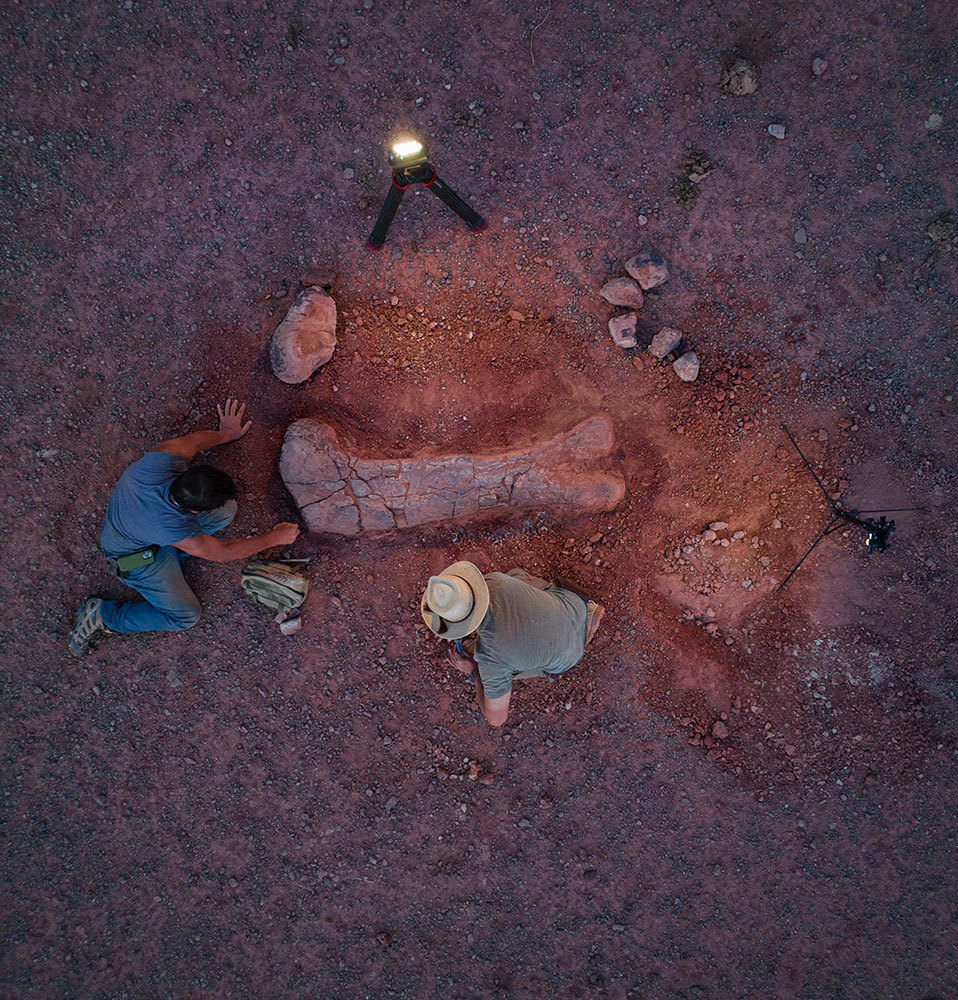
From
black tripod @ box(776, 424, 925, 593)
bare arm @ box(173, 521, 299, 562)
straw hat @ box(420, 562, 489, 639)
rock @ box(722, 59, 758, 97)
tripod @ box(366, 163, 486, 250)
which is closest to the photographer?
straw hat @ box(420, 562, 489, 639)

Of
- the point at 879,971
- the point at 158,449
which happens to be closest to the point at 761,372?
the point at 158,449

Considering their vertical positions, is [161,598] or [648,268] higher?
[648,268]

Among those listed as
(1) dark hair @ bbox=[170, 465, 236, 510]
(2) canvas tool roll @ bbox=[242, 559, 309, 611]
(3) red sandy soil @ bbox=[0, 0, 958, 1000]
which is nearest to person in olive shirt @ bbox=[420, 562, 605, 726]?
(3) red sandy soil @ bbox=[0, 0, 958, 1000]

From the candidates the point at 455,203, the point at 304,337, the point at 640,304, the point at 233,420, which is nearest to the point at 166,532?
the point at 233,420

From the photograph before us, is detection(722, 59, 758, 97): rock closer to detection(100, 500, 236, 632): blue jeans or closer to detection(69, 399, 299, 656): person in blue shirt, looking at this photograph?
detection(69, 399, 299, 656): person in blue shirt

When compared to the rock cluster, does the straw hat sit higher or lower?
lower

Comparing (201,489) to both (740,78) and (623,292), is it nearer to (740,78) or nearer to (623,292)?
(623,292)
